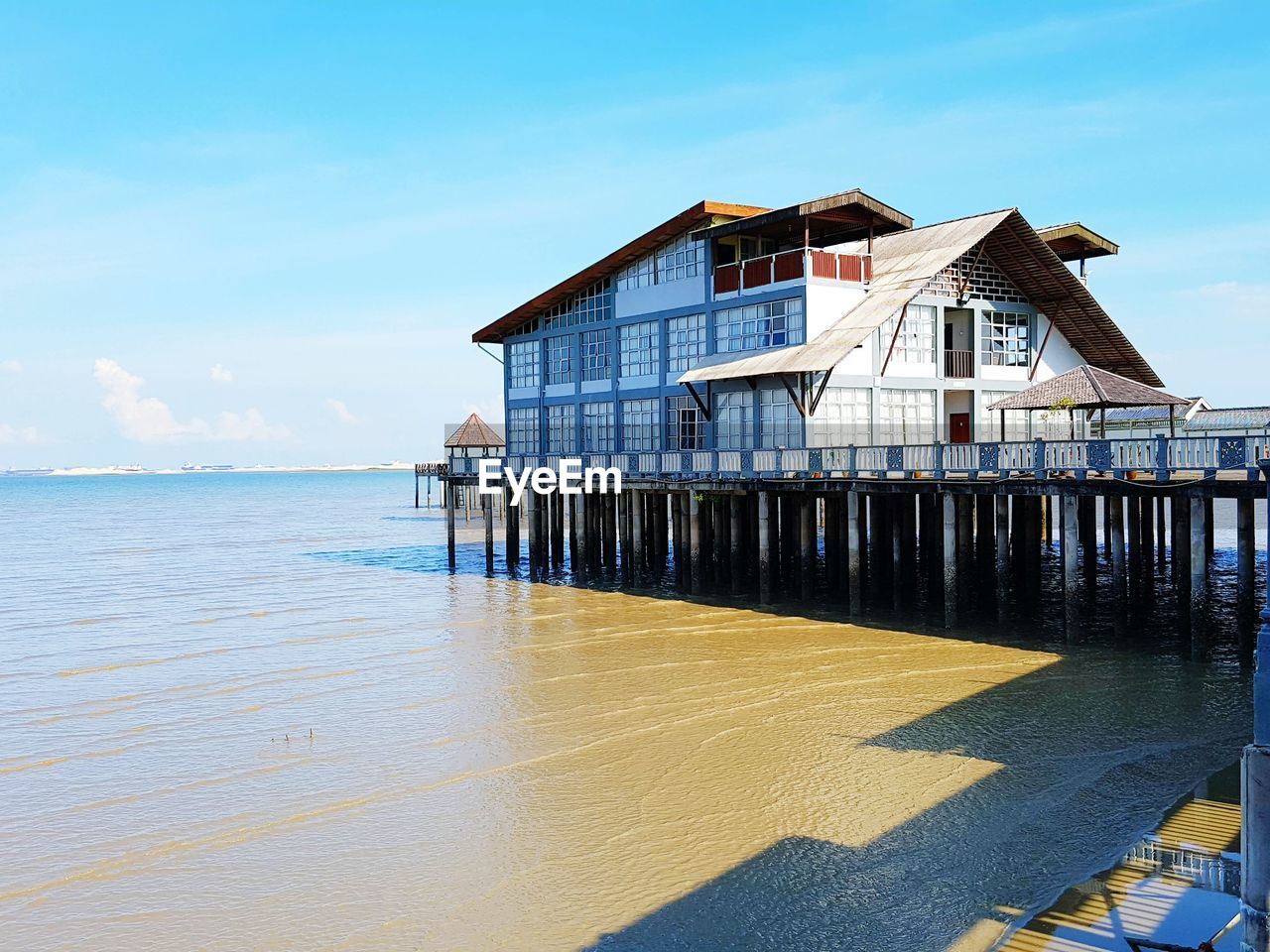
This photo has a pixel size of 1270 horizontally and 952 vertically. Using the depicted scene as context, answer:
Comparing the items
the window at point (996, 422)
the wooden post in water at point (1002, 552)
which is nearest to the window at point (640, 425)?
the window at point (996, 422)

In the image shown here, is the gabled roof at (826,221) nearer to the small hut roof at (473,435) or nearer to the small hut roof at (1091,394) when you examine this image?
the small hut roof at (1091,394)

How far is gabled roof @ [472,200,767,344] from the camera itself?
100ft

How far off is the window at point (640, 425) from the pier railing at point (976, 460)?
278 centimetres

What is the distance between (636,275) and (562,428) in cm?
639

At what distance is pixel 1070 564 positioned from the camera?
20.5m

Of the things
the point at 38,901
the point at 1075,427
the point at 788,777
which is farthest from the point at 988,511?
the point at 38,901

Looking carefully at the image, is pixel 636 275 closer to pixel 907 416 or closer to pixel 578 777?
pixel 907 416

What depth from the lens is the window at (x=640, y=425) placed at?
3381cm

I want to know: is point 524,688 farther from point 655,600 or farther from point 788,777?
point 655,600

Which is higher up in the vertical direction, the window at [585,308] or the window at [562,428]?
the window at [585,308]

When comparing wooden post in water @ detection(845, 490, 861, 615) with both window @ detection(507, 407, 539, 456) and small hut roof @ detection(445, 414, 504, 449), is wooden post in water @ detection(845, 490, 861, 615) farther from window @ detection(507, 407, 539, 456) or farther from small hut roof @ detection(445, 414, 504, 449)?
small hut roof @ detection(445, 414, 504, 449)

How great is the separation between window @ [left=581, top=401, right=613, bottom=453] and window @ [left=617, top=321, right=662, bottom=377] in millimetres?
1550

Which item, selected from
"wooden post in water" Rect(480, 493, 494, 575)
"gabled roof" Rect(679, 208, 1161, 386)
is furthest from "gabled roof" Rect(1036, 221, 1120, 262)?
"wooden post in water" Rect(480, 493, 494, 575)

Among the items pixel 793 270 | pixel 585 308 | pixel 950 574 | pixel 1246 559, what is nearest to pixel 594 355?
pixel 585 308
